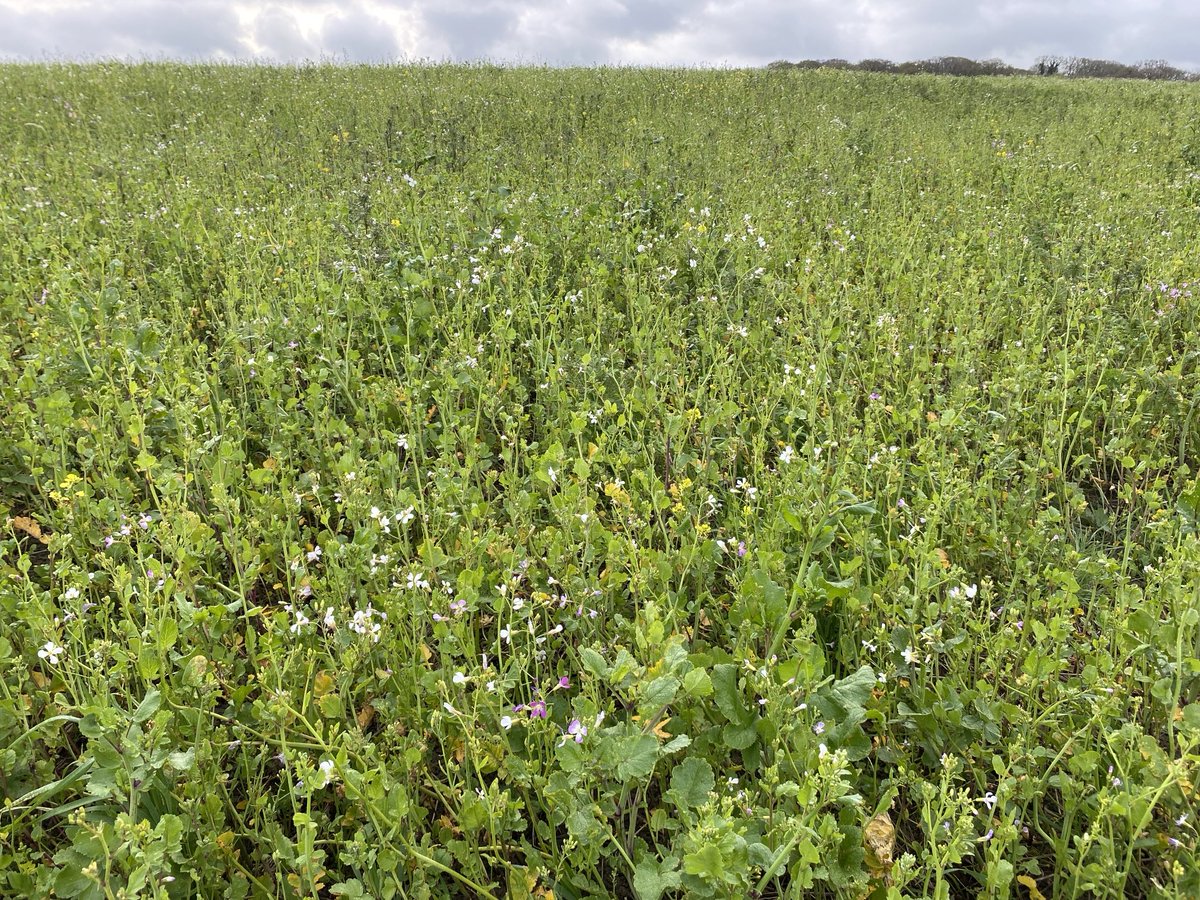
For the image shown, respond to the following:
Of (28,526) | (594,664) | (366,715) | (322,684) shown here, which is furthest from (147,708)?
(28,526)

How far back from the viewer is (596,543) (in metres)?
2.54

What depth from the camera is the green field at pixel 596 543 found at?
5.57 feet

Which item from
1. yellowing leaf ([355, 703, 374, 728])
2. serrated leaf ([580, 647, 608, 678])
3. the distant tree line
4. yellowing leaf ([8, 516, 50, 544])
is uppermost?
the distant tree line

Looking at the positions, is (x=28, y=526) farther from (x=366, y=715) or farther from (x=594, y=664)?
(x=594, y=664)

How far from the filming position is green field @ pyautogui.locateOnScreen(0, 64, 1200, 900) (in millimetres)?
1697

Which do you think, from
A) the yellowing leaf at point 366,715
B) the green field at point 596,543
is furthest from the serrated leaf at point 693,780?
Result: the yellowing leaf at point 366,715

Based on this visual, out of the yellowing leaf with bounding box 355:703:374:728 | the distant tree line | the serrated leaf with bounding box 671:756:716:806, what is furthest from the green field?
the distant tree line

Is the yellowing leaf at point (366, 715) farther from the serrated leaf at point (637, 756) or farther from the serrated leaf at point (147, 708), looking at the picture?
the serrated leaf at point (637, 756)

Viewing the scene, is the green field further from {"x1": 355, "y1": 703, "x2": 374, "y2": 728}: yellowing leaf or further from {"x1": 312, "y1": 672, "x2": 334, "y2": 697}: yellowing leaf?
{"x1": 355, "y1": 703, "x2": 374, "y2": 728}: yellowing leaf

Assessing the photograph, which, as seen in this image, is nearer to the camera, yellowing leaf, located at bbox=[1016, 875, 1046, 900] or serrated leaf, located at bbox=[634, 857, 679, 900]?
serrated leaf, located at bbox=[634, 857, 679, 900]

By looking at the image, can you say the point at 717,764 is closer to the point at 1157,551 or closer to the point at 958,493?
the point at 958,493

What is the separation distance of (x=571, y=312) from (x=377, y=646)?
3.01m

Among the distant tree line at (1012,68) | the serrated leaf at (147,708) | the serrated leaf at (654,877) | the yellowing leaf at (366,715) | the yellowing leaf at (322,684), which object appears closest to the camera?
the serrated leaf at (654,877)

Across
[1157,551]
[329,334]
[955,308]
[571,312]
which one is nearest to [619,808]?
[1157,551]
